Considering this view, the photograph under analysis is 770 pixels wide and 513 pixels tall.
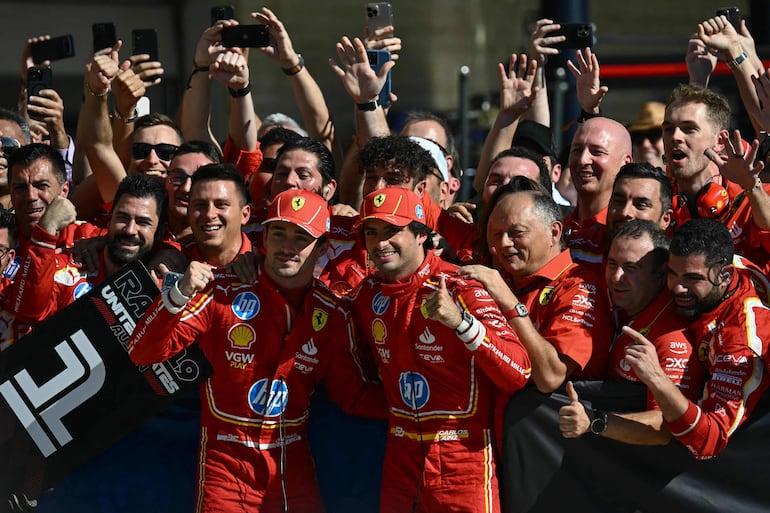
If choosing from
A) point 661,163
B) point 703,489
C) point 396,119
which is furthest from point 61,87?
point 703,489

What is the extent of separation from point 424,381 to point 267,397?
2.26 ft

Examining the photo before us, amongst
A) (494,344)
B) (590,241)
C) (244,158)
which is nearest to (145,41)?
(244,158)

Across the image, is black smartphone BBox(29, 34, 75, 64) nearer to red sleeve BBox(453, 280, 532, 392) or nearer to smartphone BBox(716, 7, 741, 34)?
red sleeve BBox(453, 280, 532, 392)

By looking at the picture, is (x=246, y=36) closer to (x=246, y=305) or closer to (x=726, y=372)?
(x=246, y=305)

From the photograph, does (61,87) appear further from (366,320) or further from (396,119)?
(366,320)

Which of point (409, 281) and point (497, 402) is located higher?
point (409, 281)

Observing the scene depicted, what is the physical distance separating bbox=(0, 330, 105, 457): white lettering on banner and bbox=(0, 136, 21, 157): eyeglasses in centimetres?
198

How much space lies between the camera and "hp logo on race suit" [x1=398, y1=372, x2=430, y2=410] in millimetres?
4832

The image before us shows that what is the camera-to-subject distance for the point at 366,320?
5023 millimetres

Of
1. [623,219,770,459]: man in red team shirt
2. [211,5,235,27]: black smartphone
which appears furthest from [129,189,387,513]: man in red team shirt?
[211,5,235,27]: black smartphone

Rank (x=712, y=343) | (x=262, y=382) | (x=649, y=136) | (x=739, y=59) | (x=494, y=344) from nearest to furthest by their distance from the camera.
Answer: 1. (x=494, y=344)
2. (x=712, y=343)
3. (x=262, y=382)
4. (x=739, y=59)
5. (x=649, y=136)

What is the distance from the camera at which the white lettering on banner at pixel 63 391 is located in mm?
5363

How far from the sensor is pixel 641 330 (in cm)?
484

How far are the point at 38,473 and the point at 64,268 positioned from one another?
100cm
